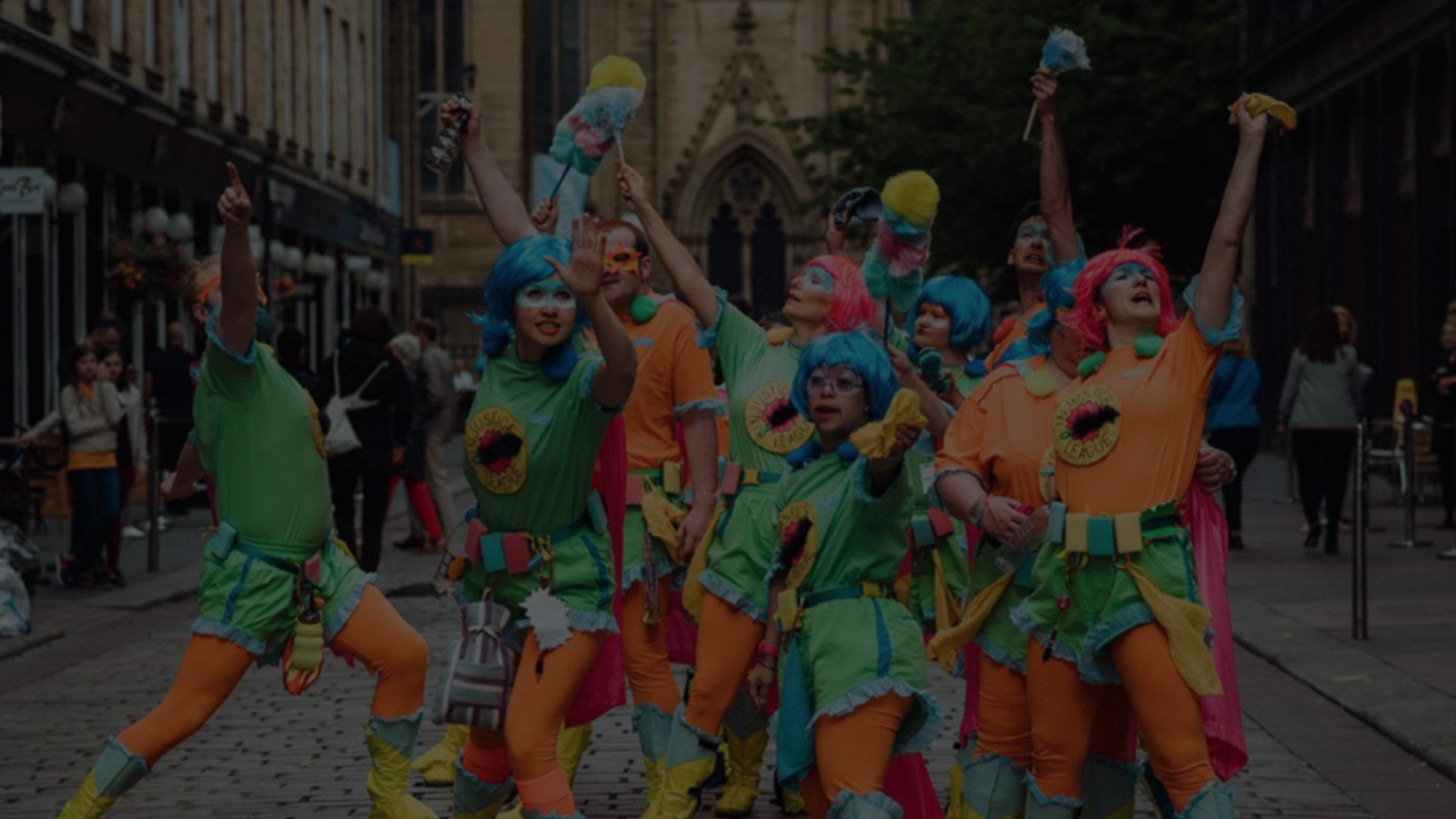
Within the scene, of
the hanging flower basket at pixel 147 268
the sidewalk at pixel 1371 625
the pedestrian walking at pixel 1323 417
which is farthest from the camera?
the hanging flower basket at pixel 147 268

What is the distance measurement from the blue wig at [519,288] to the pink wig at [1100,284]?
140cm

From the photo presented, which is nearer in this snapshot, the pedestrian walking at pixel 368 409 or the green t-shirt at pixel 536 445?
the green t-shirt at pixel 536 445

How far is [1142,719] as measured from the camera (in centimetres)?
695

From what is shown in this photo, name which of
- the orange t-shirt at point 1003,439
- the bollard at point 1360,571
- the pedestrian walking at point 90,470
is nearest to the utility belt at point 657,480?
the orange t-shirt at point 1003,439

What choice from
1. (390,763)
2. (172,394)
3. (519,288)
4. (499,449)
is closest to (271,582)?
(390,763)

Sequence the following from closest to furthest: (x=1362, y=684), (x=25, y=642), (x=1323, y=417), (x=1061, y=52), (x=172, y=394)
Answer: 1. (x=1061, y=52)
2. (x=1362, y=684)
3. (x=25, y=642)
4. (x=1323, y=417)
5. (x=172, y=394)

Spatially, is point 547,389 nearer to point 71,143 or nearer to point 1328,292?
point 71,143

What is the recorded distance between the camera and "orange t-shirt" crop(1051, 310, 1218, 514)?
23.2 feet

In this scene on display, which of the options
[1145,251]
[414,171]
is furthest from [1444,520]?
[414,171]

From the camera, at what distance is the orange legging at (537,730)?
23.5ft

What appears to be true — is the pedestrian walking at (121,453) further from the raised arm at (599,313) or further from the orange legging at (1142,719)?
the orange legging at (1142,719)

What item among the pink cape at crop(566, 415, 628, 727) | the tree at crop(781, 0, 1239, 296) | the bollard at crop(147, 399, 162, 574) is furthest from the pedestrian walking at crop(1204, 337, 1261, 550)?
the tree at crop(781, 0, 1239, 296)

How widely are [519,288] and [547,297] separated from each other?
9cm

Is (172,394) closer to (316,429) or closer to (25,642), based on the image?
(25,642)
